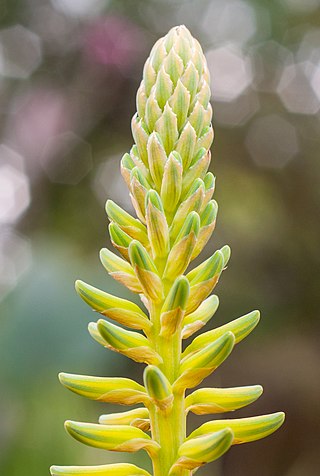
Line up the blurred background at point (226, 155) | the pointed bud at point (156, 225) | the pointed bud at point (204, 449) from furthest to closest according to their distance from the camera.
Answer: the blurred background at point (226, 155)
the pointed bud at point (156, 225)
the pointed bud at point (204, 449)

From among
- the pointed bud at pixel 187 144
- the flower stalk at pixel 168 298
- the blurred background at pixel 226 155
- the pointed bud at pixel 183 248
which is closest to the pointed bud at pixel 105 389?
the flower stalk at pixel 168 298

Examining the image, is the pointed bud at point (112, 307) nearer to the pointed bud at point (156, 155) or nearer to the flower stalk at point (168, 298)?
the flower stalk at point (168, 298)

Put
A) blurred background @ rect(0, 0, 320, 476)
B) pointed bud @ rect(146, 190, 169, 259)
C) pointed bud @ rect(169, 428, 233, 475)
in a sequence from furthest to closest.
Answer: blurred background @ rect(0, 0, 320, 476) → pointed bud @ rect(146, 190, 169, 259) → pointed bud @ rect(169, 428, 233, 475)

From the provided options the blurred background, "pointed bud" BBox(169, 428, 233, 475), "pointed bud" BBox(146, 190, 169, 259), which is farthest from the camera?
the blurred background

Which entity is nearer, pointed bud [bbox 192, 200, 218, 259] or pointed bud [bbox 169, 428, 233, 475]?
pointed bud [bbox 169, 428, 233, 475]

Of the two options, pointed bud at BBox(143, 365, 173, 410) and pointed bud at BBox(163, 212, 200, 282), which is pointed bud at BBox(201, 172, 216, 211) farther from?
pointed bud at BBox(143, 365, 173, 410)

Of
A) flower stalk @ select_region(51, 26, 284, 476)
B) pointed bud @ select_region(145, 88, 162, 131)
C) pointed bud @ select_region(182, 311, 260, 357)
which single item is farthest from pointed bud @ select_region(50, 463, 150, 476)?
pointed bud @ select_region(145, 88, 162, 131)
